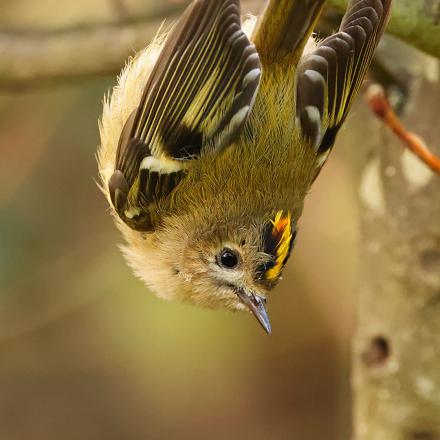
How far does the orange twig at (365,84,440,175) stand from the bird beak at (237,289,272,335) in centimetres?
52

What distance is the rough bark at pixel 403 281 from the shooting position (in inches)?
98.1

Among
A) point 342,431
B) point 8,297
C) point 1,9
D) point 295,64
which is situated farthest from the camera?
point 342,431

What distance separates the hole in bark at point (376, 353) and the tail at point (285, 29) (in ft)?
2.43

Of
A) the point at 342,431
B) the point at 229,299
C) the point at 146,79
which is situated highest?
the point at 146,79

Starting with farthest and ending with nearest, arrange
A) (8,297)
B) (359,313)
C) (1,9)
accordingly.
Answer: (1,9) → (8,297) → (359,313)

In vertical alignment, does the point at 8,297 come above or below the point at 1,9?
below

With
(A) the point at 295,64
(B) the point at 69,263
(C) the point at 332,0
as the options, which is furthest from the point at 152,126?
(B) the point at 69,263

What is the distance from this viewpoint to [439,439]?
2.54 m

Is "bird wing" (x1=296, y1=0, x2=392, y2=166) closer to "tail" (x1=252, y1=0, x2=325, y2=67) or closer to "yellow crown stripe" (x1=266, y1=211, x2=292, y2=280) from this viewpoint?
"tail" (x1=252, y1=0, x2=325, y2=67)

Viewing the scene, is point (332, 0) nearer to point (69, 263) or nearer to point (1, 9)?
point (69, 263)

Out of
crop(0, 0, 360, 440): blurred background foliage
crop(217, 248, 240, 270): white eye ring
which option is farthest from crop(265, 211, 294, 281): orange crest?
crop(0, 0, 360, 440): blurred background foliage

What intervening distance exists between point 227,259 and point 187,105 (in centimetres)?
41

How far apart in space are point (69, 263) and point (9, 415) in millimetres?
1424

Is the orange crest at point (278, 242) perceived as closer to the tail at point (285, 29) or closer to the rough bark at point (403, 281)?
the rough bark at point (403, 281)
